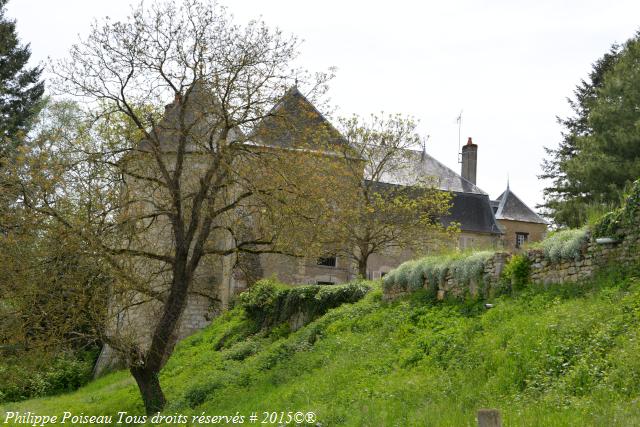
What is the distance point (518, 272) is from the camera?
40.4 ft

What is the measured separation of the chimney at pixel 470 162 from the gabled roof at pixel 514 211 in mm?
2018

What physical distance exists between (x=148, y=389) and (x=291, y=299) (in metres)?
4.63

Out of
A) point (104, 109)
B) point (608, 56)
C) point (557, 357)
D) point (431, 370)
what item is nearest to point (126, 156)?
point (104, 109)

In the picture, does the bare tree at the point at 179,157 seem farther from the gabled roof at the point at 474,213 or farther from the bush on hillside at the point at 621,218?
→ the gabled roof at the point at 474,213

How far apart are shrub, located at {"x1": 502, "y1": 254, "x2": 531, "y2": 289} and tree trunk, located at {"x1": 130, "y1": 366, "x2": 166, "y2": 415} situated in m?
7.16

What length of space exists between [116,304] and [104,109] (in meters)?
3.71

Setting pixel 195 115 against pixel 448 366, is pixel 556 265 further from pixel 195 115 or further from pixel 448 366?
pixel 195 115

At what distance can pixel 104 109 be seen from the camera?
15133mm

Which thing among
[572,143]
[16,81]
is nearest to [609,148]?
[572,143]

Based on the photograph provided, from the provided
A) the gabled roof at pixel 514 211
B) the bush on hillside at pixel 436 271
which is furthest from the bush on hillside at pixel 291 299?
the gabled roof at pixel 514 211

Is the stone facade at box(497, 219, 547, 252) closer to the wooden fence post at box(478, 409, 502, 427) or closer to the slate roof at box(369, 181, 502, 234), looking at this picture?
the slate roof at box(369, 181, 502, 234)

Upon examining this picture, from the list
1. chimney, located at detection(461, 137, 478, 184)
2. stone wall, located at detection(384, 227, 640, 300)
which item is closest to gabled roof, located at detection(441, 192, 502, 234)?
chimney, located at detection(461, 137, 478, 184)

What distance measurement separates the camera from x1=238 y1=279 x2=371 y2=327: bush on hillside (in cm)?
1766

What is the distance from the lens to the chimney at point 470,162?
1665 inches
